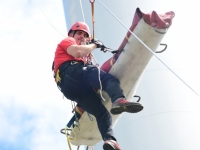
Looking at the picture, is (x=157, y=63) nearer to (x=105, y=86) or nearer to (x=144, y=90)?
(x=144, y=90)

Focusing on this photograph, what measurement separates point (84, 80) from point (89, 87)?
0.15m

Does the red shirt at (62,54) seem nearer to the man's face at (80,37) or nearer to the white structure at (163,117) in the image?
the man's face at (80,37)

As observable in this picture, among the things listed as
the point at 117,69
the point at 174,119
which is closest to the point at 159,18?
the point at 117,69

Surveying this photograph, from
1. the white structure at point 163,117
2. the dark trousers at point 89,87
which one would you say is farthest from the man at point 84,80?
the white structure at point 163,117

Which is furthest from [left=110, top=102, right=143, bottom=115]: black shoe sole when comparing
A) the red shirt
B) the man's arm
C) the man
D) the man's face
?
the man's face

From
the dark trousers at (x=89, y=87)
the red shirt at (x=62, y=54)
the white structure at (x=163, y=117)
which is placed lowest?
the white structure at (x=163, y=117)

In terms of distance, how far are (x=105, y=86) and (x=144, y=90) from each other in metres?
2.62

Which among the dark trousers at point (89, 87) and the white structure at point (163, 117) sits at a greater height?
the dark trousers at point (89, 87)

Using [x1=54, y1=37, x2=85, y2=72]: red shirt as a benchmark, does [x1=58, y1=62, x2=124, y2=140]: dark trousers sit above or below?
below

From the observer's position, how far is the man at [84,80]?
4.84 m

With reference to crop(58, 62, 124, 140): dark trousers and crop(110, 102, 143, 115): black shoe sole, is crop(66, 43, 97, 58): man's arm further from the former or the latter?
crop(110, 102, 143, 115): black shoe sole

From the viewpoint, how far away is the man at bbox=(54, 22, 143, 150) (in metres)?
4.84

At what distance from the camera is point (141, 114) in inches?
285

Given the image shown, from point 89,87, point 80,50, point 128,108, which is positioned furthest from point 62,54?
point 128,108
